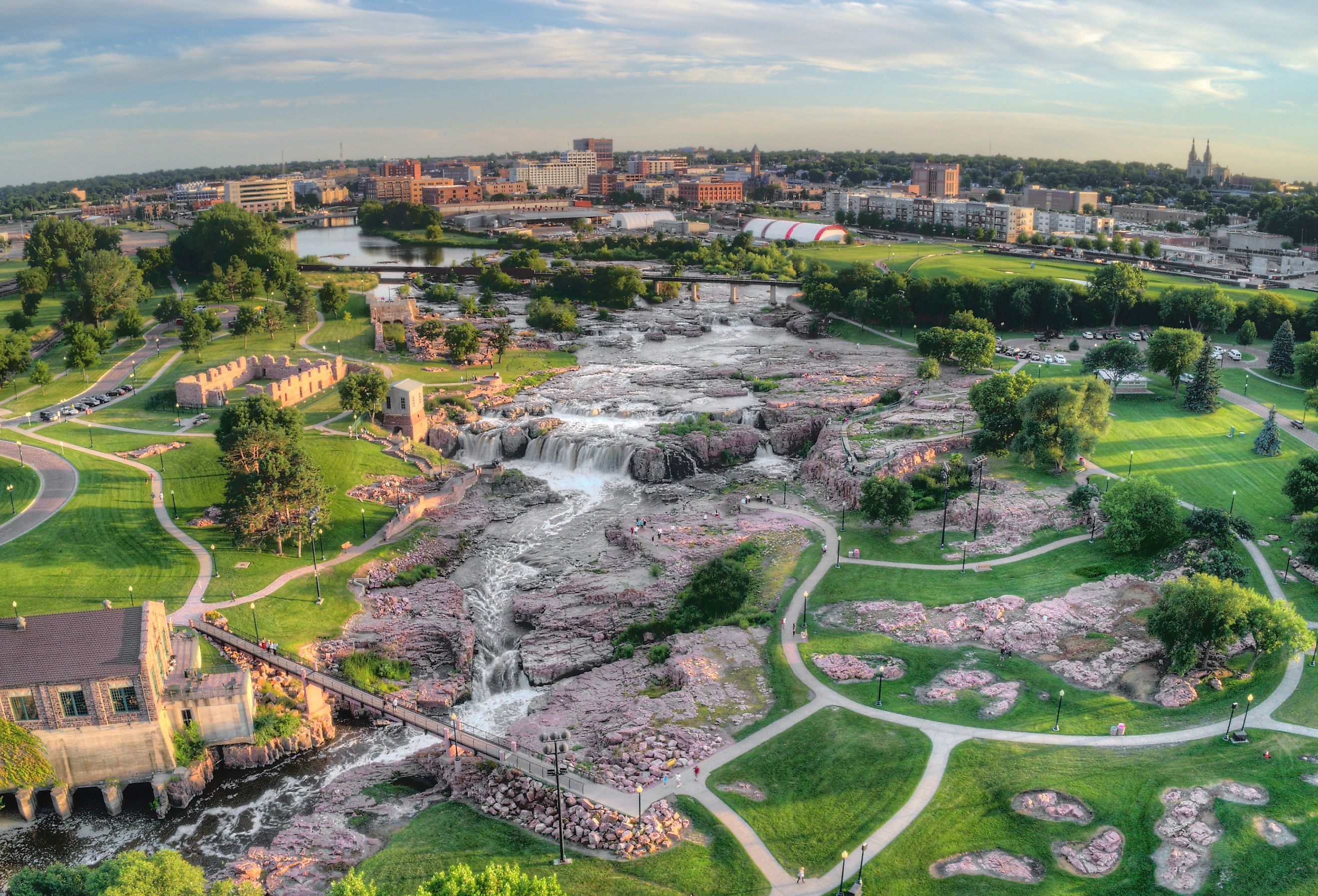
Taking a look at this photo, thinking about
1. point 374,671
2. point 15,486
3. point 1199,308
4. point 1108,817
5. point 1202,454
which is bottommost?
point 374,671

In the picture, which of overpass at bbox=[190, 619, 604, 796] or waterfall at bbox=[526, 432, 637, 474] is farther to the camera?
waterfall at bbox=[526, 432, 637, 474]

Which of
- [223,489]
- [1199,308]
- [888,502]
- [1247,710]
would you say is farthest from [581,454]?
[1199,308]

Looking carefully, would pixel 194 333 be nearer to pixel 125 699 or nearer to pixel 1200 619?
pixel 125 699

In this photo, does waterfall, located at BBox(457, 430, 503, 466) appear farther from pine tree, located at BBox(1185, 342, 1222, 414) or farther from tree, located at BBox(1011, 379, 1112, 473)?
pine tree, located at BBox(1185, 342, 1222, 414)

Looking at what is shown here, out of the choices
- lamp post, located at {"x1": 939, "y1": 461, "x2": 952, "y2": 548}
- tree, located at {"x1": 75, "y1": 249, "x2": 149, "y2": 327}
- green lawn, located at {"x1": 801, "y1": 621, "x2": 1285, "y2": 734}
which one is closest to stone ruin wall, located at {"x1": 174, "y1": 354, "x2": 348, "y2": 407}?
tree, located at {"x1": 75, "y1": 249, "x2": 149, "y2": 327}

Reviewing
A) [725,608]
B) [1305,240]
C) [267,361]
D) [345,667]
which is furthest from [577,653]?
[1305,240]
